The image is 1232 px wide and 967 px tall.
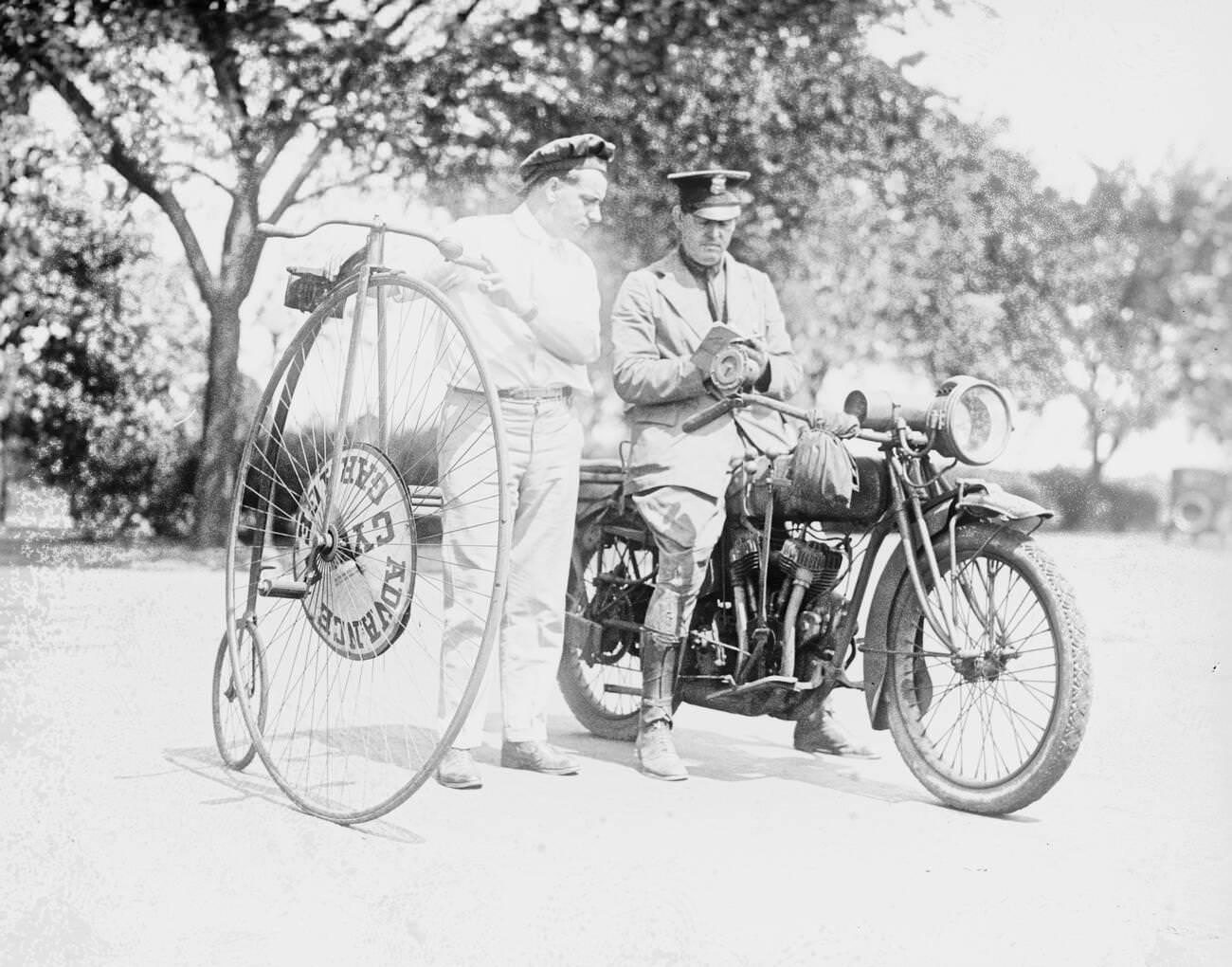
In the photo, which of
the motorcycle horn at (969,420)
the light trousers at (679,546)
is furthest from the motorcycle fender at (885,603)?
the light trousers at (679,546)

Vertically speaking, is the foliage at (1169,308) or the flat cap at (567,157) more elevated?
the flat cap at (567,157)

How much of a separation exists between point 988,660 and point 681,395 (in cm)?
144

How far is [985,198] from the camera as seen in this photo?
15.6 metres

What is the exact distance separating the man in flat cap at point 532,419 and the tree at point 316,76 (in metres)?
→ 5.35

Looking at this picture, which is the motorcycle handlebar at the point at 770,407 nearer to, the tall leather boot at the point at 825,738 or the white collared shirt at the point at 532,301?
the white collared shirt at the point at 532,301

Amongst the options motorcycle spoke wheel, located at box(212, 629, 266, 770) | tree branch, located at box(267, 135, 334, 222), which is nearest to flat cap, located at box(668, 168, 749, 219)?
motorcycle spoke wheel, located at box(212, 629, 266, 770)

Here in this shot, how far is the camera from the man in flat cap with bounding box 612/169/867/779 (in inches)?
192

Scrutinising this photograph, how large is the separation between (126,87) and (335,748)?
24.9 ft

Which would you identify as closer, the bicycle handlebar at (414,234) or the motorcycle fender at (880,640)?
the bicycle handlebar at (414,234)

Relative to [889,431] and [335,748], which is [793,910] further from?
[335,748]

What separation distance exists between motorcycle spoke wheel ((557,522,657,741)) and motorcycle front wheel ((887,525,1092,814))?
1.17 m

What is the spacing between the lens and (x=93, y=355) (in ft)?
41.4

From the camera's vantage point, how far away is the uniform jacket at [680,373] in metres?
4.89

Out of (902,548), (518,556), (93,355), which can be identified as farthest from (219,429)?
(902,548)
